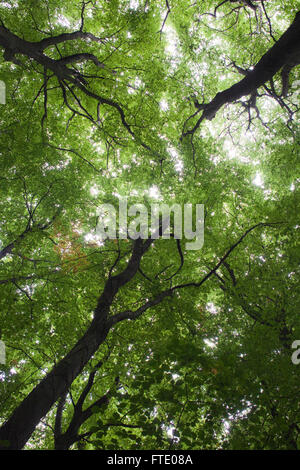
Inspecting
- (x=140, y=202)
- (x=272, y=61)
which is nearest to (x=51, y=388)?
(x=140, y=202)

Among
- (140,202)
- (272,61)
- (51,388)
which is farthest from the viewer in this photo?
(140,202)

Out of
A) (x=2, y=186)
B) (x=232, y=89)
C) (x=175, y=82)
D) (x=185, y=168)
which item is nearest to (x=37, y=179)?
(x=2, y=186)

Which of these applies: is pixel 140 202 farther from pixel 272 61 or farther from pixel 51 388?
pixel 51 388

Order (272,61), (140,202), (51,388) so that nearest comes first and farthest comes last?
1. (51,388)
2. (272,61)
3. (140,202)

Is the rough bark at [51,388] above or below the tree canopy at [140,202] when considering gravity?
below

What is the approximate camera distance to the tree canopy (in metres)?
5.93

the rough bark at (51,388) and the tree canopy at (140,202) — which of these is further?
the tree canopy at (140,202)

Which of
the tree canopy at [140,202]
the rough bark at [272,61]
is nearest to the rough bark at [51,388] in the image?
the tree canopy at [140,202]

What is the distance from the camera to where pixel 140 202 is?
417 inches

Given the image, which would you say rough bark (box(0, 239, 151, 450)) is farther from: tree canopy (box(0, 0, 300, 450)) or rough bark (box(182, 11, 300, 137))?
rough bark (box(182, 11, 300, 137))

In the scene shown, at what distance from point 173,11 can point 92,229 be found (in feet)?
29.4

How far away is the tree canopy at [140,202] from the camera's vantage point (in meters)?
5.93

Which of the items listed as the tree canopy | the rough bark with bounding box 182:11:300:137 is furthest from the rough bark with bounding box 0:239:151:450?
the rough bark with bounding box 182:11:300:137

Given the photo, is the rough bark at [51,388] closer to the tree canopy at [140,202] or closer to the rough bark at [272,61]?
the tree canopy at [140,202]
